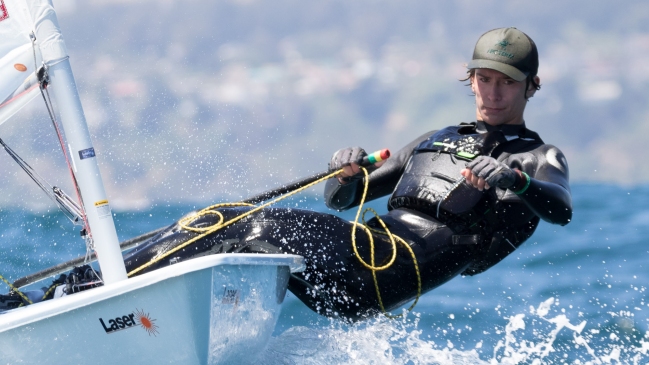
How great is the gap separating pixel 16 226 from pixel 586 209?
201 inches

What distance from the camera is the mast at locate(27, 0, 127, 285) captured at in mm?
2557

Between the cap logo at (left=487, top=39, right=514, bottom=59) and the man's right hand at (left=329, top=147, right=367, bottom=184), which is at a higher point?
the cap logo at (left=487, top=39, right=514, bottom=59)

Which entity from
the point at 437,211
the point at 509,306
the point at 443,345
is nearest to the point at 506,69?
the point at 437,211

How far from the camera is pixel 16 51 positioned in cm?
262

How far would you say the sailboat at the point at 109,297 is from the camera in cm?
231

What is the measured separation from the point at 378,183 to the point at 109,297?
1.29 metres

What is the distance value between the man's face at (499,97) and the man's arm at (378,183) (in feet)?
0.84

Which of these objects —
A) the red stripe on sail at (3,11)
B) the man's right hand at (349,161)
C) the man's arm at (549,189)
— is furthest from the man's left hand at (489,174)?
the red stripe on sail at (3,11)

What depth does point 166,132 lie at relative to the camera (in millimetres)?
10086

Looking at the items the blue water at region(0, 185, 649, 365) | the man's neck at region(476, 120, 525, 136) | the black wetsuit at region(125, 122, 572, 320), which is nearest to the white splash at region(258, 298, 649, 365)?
the blue water at region(0, 185, 649, 365)

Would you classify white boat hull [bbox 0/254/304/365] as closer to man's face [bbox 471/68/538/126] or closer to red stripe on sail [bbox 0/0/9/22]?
red stripe on sail [bbox 0/0/9/22]

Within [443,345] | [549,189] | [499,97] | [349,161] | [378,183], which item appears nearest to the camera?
[549,189]

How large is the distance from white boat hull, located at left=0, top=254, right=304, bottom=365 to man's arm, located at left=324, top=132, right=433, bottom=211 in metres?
0.77

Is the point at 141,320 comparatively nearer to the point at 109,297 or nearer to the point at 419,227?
the point at 109,297
